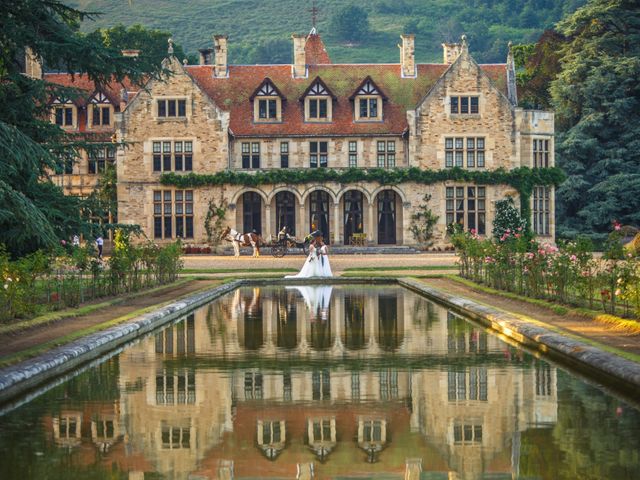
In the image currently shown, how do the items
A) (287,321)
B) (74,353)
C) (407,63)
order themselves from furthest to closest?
(407,63) → (287,321) → (74,353)

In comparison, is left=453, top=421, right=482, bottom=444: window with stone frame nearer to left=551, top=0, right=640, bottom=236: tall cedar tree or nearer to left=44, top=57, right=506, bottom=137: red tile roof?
left=44, top=57, right=506, bottom=137: red tile roof

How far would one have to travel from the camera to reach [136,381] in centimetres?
1393

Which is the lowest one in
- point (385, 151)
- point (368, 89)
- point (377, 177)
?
point (377, 177)

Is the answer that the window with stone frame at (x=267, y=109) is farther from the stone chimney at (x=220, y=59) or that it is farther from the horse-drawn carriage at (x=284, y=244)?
the horse-drawn carriage at (x=284, y=244)

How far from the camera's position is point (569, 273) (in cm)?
2411

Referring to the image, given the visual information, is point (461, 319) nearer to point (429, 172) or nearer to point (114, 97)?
point (429, 172)

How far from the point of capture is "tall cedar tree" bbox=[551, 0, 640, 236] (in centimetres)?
6512

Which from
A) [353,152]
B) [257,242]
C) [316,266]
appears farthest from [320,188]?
[316,266]

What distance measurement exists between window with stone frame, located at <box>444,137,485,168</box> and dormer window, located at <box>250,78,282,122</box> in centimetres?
923

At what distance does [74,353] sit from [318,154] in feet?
154

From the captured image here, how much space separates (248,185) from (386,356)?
45.9 meters

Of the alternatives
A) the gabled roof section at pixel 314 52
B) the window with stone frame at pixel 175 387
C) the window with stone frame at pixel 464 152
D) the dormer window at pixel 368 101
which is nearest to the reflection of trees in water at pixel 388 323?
the window with stone frame at pixel 175 387

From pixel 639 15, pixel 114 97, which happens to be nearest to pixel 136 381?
pixel 114 97

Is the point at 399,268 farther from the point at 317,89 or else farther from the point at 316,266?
the point at 317,89
